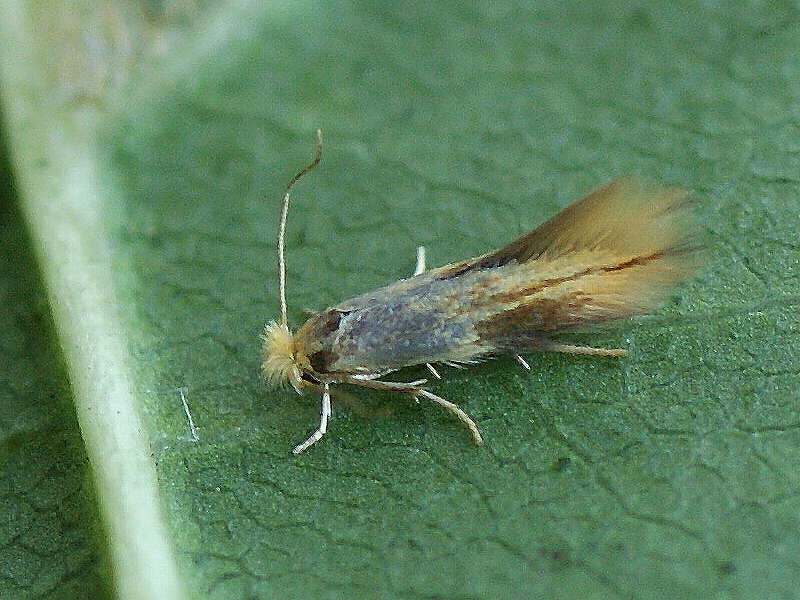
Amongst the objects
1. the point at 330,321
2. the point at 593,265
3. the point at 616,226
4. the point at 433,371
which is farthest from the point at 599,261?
the point at 330,321

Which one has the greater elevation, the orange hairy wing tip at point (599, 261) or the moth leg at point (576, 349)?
the orange hairy wing tip at point (599, 261)

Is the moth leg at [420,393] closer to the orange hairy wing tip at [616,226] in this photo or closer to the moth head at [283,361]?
the moth head at [283,361]

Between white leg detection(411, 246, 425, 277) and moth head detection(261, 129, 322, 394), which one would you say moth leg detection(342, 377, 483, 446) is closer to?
moth head detection(261, 129, 322, 394)

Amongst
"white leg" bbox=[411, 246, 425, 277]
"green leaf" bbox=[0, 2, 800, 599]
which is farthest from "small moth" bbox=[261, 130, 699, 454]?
"white leg" bbox=[411, 246, 425, 277]

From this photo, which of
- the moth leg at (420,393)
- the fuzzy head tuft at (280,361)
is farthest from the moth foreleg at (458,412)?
the fuzzy head tuft at (280,361)

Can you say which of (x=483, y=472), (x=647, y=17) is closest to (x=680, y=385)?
(x=483, y=472)

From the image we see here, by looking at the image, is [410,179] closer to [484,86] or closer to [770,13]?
[484,86]
